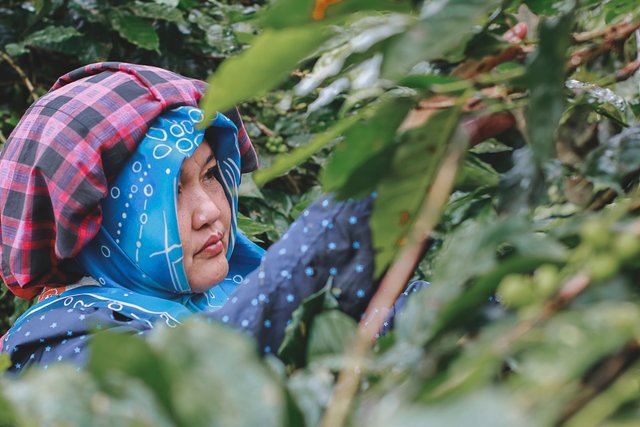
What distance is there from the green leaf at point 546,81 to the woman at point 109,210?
74cm

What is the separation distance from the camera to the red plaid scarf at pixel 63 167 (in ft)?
3.68

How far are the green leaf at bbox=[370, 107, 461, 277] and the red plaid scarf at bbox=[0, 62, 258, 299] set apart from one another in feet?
2.56

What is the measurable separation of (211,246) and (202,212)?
6 cm

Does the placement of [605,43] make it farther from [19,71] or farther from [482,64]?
[19,71]

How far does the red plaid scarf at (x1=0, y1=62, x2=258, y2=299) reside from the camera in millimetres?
1121

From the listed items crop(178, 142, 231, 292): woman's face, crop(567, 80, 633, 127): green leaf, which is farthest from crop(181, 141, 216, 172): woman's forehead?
crop(567, 80, 633, 127): green leaf

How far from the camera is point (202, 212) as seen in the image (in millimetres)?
1213

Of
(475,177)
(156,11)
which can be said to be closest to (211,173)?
(156,11)

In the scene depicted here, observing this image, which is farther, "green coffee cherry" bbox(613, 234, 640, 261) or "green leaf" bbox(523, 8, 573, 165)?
"green leaf" bbox(523, 8, 573, 165)

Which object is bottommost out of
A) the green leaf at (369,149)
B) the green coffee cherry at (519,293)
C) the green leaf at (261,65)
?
the green leaf at (369,149)

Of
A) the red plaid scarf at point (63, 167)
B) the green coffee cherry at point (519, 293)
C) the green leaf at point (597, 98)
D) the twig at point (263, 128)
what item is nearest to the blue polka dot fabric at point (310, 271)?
the green leaf at point (597, 98)

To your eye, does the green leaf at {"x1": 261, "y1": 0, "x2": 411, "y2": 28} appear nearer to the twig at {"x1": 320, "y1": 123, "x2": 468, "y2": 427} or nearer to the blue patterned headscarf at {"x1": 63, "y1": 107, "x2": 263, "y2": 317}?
the twig at {"x1": 320, "y1": 123, "x2": 468, "y2": 427}

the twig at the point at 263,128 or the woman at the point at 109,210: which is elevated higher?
the woman at the point at 109,210

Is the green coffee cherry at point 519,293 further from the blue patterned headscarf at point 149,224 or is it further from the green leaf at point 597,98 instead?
the blue patterned headscarf at point 149,224
